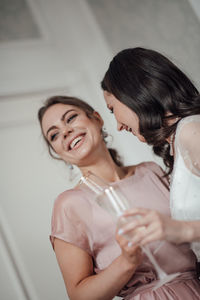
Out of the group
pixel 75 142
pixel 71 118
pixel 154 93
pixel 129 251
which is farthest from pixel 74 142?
pixel 129 251

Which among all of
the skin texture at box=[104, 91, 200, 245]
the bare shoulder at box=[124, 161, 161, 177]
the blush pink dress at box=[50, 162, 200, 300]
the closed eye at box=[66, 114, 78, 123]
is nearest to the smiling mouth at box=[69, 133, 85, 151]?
the closed eye at box=[66, 114, 78, 123]

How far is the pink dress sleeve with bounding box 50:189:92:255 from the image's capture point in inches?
56.9

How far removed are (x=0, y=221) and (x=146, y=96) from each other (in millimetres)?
1201

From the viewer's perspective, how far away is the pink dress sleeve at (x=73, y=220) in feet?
4.75

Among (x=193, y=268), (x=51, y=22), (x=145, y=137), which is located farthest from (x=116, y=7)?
(x=193, y=268)

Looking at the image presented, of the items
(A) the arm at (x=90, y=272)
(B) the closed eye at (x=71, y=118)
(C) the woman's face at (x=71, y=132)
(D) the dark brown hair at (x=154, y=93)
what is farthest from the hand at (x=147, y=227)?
(B) the closed eye at (x=71, y=118)

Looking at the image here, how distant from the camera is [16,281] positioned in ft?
6.40

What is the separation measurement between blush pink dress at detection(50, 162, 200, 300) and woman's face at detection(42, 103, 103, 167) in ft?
0.64

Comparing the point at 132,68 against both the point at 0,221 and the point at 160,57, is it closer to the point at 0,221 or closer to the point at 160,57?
the point at 160,57

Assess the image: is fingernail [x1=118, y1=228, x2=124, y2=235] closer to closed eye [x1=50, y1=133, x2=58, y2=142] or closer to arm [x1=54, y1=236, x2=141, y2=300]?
arm [x1=54, y1=236, x2=141, y2=300]

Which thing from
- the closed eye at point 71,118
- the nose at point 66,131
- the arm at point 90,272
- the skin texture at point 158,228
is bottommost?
the arm at point 90,272

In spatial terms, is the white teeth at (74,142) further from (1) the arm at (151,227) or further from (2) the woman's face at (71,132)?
(1) the arm at (151,227)

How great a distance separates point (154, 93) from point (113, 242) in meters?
0.66

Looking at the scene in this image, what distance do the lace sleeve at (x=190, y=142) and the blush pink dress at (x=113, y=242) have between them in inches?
14.1
